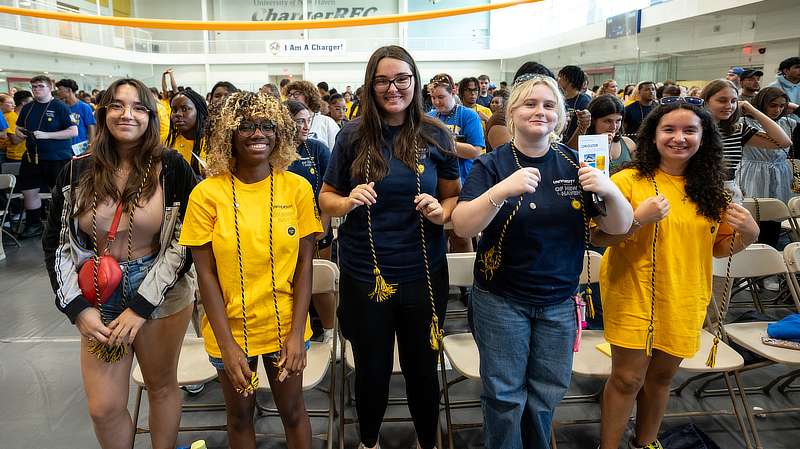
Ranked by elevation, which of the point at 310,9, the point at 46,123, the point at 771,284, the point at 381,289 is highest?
the point at 310,9

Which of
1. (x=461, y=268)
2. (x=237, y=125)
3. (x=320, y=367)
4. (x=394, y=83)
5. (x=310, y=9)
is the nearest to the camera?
(x=237, y=125)

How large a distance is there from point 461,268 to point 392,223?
1.01 meters

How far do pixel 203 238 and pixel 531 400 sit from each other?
4.38ft

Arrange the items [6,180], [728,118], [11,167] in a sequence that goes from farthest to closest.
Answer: [11,167]
[6,180]
[728,118]

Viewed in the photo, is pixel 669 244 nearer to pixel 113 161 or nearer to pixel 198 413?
pixel 113 161

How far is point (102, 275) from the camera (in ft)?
5.32

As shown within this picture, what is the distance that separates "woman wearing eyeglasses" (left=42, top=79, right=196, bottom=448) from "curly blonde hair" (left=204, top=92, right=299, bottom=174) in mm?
280

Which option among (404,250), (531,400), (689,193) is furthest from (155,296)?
(689,193)

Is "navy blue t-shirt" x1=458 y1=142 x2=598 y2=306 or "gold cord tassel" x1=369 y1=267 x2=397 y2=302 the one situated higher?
"navy blue t-shirt" x1=458 y1=142 x2=598 y2=306

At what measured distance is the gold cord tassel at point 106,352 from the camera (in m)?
1.67

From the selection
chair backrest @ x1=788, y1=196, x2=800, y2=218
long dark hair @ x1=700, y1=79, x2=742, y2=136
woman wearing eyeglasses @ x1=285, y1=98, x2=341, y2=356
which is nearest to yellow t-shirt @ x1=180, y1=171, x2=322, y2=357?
woman wearing eyeglasses @ x1=285, y1=98, x2=341, y2=356

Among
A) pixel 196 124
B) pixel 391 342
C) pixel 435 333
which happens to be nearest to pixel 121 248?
pixel 391 342

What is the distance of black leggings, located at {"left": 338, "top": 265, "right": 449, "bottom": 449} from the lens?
5.89ft

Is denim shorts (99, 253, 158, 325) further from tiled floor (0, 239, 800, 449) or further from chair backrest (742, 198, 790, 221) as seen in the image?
chair backrest (742, 198, 790, 221)
